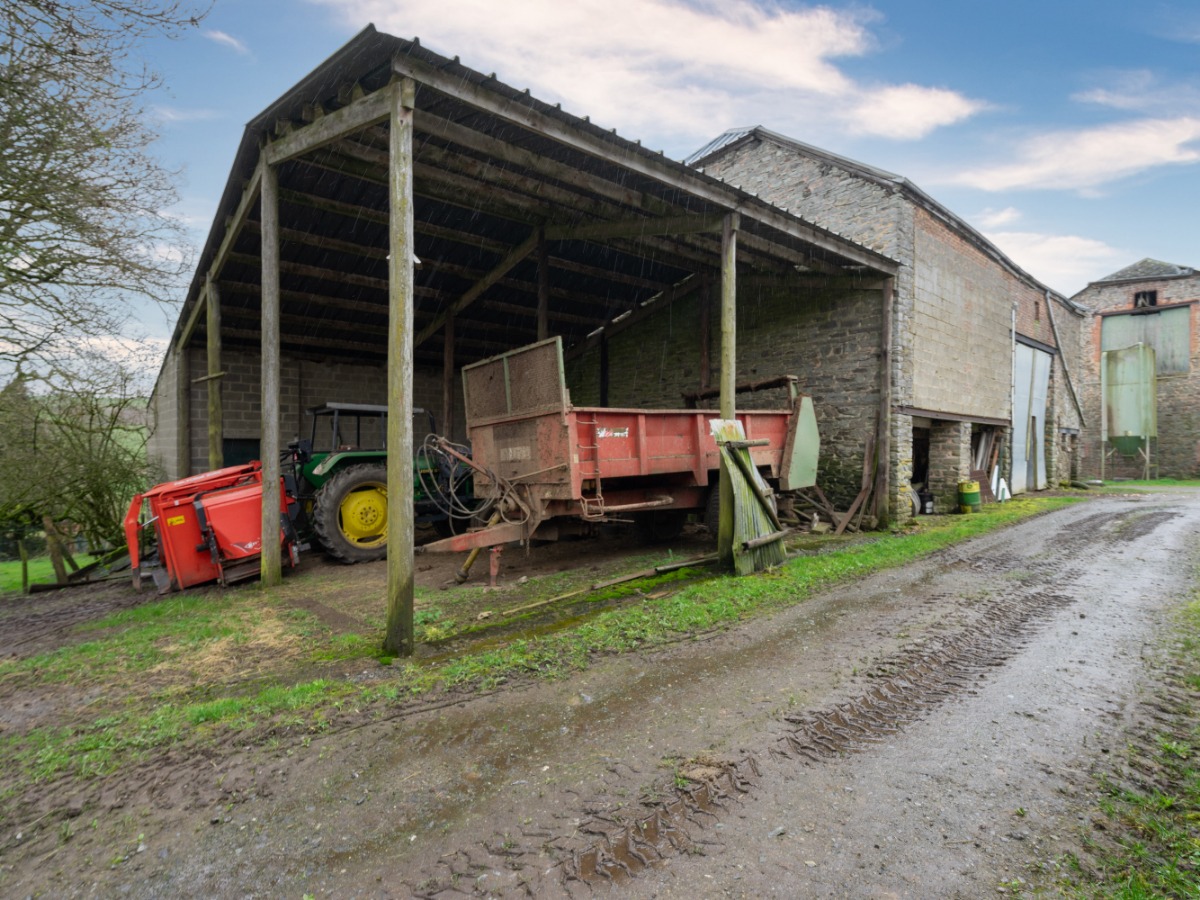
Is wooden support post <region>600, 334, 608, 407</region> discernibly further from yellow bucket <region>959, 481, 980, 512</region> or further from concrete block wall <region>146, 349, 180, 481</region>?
concrete block wall <region>146, 349, 180, 481</region>

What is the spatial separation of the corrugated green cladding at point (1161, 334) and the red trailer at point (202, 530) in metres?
30.9

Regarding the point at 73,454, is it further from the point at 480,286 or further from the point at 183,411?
the point at 480,286

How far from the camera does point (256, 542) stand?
6191 mm

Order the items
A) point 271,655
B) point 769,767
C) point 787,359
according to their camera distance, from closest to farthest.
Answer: point 769,767 < point 271,655 < point 787,359

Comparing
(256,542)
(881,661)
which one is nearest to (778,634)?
(881,661)

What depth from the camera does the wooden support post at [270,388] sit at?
6.00 metres

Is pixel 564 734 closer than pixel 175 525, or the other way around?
pixel 564 734

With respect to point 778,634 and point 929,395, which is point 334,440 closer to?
point 778,634

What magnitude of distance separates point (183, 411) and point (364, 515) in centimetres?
555

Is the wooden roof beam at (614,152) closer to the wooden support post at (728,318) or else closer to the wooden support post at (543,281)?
the wooden support post at (728,318)

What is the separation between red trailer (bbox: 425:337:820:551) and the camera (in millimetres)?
6008

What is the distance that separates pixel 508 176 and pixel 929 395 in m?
8.47

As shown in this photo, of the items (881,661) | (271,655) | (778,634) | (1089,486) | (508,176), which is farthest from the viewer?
(1089,486)

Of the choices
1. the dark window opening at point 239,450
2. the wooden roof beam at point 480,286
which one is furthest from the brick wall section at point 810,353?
the dark window opening at point 239,450
